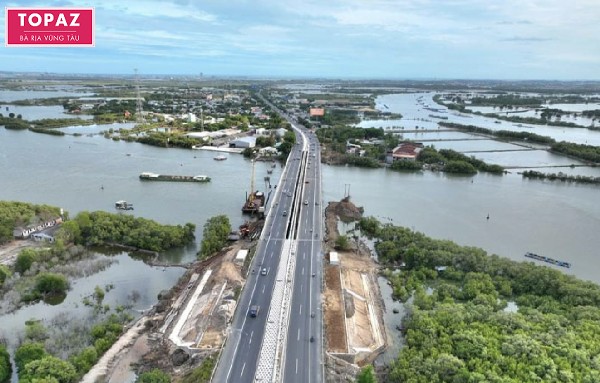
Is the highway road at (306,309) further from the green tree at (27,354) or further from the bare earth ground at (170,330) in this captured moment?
the green tree at (27,354)

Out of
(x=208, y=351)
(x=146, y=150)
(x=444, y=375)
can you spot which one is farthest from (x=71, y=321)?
(x=146, y=150)

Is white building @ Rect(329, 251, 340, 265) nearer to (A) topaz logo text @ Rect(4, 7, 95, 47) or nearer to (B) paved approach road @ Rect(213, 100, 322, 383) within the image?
(B) paved approach road @ Rect(213, 100, 322, 383)

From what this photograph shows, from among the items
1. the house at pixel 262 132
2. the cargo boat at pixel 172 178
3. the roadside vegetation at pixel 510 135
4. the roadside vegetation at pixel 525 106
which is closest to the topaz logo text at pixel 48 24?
the cargo boat at pixel 172 178

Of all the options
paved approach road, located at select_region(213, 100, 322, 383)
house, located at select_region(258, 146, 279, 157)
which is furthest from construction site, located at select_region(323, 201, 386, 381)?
house, located at select_region(258, 146, 279, 157)

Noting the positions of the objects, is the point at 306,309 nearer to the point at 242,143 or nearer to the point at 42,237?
the point at 42,237

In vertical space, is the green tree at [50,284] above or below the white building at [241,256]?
below

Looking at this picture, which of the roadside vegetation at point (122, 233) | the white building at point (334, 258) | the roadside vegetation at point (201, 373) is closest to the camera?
the roadside vegetation at point (201, 373)
